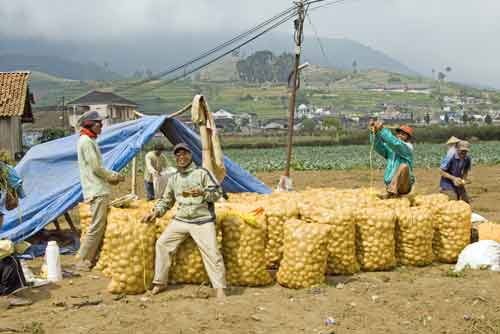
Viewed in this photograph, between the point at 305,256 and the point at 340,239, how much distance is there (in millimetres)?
608

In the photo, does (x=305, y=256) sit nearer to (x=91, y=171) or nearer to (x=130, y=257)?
(x=130, y=257)

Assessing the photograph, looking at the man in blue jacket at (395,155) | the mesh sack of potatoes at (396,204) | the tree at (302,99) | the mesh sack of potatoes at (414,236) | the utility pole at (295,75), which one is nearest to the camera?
the mesh sack of potatoes at (414,236)

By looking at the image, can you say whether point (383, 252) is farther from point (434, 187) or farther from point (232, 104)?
point (232, 104)

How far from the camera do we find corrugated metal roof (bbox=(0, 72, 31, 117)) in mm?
28719

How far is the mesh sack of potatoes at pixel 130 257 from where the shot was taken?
5.86 m

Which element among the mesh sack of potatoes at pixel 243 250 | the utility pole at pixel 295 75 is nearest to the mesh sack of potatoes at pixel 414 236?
the mesh sack of potatoes at pixel 243 250

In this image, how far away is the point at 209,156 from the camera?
8562 mm

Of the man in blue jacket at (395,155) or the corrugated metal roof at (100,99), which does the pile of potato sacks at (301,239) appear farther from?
the corrugated metal roof at (100,99)

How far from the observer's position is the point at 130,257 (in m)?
5.88

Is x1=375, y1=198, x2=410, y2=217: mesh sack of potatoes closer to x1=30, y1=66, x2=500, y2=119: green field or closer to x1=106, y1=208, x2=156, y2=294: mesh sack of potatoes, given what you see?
x1=106, y1=208, x2=156, y2=294: mesh sack of potatoes

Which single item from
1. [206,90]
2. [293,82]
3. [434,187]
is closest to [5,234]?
[293,82]

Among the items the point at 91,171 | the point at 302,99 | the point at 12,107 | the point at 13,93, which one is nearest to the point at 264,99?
the point at 302,99

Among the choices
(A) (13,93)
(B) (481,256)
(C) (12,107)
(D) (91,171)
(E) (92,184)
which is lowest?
(B) (481,256)

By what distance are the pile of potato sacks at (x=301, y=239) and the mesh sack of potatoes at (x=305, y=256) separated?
1 centimetres
